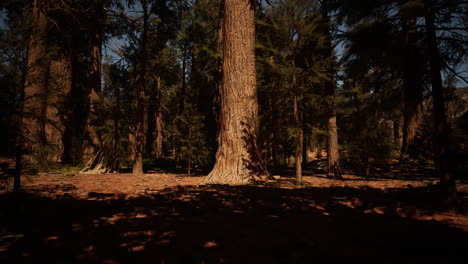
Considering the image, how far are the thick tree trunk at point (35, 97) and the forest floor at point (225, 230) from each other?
897 mm

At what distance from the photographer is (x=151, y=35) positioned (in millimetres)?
10492

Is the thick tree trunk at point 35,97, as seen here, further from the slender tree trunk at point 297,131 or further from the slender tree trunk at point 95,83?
the slender tree trunk at point 297,131

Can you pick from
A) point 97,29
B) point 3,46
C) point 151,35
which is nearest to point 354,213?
point 3,46

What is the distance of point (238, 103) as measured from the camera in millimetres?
6109

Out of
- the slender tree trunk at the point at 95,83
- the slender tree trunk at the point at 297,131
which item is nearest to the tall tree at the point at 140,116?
the slender tree trunk at the point at 95,83

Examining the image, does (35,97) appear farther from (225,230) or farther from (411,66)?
(411,66)

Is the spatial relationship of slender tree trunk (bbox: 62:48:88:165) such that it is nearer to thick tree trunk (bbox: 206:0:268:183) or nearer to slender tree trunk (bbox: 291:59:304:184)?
thick tree trunk (bbox: 206:0:268:183)

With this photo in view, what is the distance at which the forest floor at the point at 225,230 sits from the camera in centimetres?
181

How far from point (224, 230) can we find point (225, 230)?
11 mm

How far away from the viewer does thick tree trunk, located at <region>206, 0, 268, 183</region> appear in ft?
19.6

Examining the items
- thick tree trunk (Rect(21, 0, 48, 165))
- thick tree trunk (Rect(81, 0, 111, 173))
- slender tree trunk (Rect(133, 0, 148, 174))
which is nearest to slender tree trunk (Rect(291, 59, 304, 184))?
thick tree trunk (Rect(21, 0, 48, 165))

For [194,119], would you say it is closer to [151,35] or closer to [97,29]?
[151,35]

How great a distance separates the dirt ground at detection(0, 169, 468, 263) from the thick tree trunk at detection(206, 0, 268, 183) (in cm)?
227

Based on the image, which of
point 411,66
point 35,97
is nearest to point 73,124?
point 35,97
